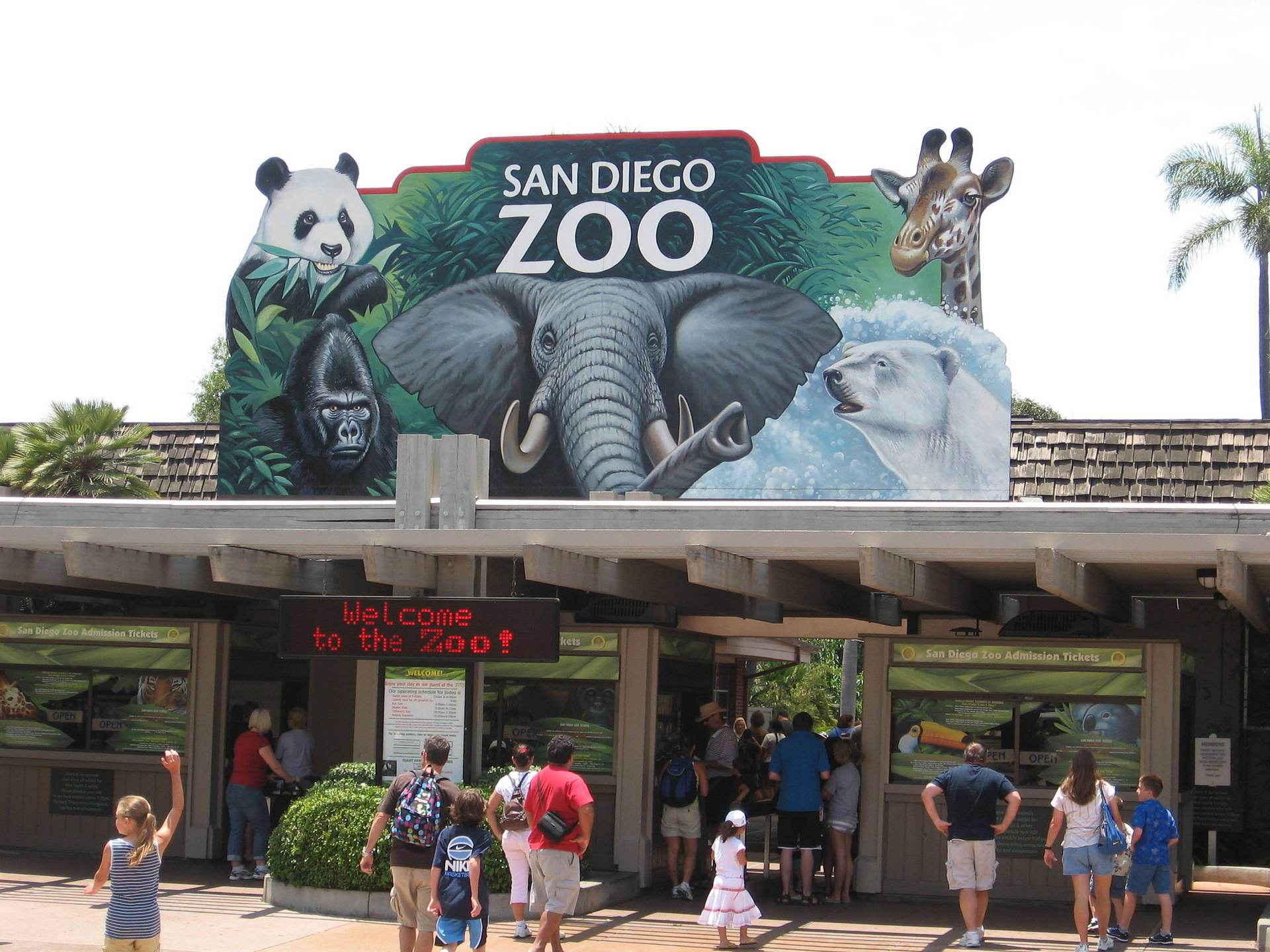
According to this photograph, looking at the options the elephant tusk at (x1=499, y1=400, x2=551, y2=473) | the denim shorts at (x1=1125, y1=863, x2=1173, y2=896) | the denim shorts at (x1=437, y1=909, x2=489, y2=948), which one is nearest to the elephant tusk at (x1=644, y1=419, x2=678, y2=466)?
the elephant tusk at (x1=499, y1=400, x2=551, y2=473)

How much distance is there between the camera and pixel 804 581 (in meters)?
13.2

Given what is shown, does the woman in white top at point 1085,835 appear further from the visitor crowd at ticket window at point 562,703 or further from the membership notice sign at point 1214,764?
the membership notice sign at point 1214,764

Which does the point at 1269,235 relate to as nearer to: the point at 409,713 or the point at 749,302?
the point at 749,302

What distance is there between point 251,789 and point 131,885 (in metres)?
6.14

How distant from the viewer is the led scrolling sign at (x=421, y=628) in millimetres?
11477

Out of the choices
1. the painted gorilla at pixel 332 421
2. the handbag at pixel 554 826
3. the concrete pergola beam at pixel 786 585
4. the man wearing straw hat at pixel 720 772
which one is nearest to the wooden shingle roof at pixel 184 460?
the painted gorilla at pixel 332 421

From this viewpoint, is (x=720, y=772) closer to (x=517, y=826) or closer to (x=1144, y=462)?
(x=517, y=826)

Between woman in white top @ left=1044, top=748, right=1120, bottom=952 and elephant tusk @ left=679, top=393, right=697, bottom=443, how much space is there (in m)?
10.7

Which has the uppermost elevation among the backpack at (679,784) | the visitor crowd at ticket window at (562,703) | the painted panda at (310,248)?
the painted panda at (310,248)

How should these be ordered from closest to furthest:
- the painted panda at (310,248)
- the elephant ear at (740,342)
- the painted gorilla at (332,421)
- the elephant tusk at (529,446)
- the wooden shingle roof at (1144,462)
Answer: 1. the wooden shingle roof at (1144,462)
2. the elephant ear at (740,342)
3. the elephant tusk at (529,446)
4. the painted gorilla at (332,421)
5. the painted panda at (310,248)

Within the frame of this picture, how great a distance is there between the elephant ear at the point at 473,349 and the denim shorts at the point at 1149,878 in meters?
12.1

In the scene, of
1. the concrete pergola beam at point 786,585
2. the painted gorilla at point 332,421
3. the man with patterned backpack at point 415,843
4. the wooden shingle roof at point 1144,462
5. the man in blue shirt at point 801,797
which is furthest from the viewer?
the painted gorilla at point 332,421

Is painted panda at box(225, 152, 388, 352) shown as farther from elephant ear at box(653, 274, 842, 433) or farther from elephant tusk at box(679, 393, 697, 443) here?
elephant tusk at box(679, 393, 697, 443)

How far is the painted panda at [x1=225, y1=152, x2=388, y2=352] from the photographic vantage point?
73.4 ft
